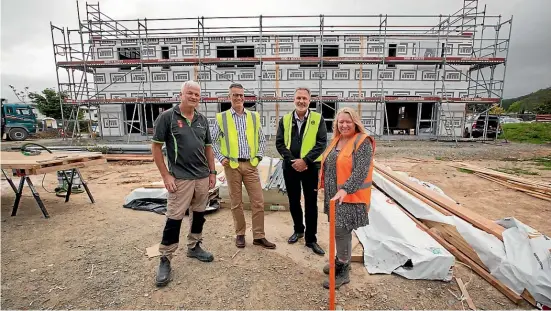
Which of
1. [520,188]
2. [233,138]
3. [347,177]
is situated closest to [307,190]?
[347,177]

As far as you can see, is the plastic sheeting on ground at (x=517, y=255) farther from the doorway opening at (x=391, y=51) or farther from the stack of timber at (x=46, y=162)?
the doorway opening at (x=391, y=51)

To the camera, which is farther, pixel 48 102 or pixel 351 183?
pixel 48 102

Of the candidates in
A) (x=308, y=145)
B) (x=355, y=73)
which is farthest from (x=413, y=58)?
(x=308, y=145)

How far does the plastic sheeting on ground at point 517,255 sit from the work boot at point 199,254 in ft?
9.27

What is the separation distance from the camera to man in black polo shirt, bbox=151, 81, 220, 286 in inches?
102

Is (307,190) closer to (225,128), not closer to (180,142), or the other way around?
(225,128)

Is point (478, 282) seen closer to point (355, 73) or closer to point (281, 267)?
point (281, 267)

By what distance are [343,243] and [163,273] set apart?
5.81 feet

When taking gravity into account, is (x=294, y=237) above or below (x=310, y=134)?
below

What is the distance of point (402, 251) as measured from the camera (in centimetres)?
270

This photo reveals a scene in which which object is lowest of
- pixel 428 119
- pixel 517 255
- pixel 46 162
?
pixel 517 255

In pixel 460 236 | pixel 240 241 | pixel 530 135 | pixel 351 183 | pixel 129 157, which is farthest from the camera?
pixel 530 135

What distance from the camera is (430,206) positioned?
148 inches

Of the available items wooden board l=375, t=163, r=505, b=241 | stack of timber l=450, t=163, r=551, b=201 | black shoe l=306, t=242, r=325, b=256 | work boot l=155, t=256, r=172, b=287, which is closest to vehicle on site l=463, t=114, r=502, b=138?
stack of timber l=450, t=163, r=551, b=201
